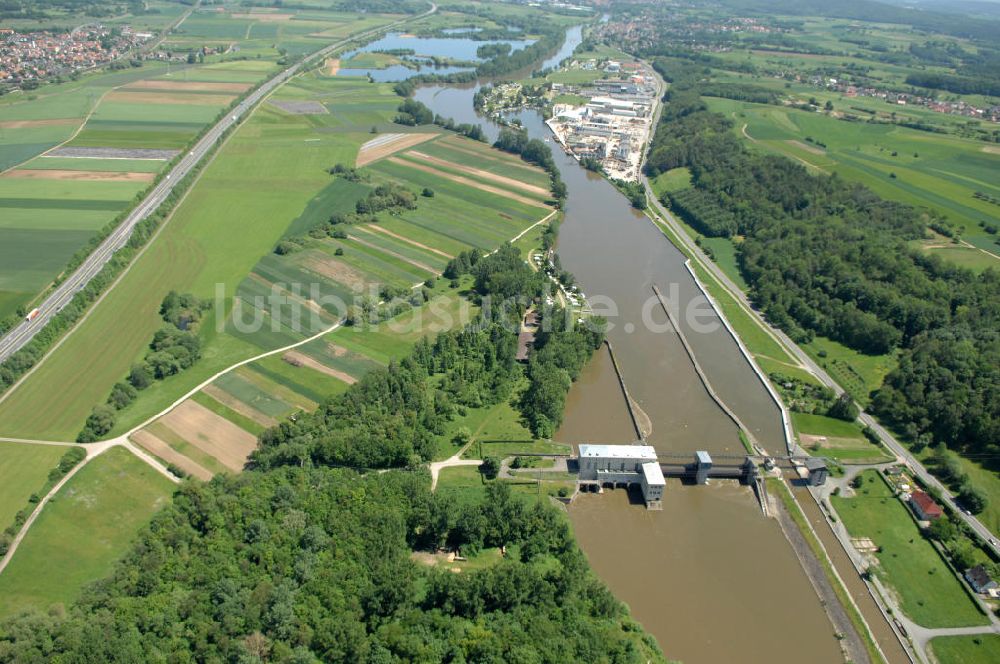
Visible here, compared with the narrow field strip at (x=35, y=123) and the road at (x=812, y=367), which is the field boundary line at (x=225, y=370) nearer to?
the road at (x=812, y=367)

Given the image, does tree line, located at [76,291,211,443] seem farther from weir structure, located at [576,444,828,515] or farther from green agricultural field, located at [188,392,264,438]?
weir structure, located at [576,444,828,515]

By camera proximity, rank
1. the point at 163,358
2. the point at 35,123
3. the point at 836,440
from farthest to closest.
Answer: the point at 35,123 < the point at 163,358 < the point at 836,440

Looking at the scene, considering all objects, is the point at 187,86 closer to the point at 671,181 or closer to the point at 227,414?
the point at 671,181

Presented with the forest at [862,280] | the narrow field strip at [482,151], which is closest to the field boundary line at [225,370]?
the forest at [862,280]

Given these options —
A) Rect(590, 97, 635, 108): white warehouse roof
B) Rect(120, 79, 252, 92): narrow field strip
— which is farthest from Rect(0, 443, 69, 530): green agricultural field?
Rect(590, 97, 635, 108): white warehouse roof

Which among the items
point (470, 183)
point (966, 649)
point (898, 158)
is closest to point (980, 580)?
point (966, 649)

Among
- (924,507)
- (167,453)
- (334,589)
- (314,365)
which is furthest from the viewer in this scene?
(314,365)
